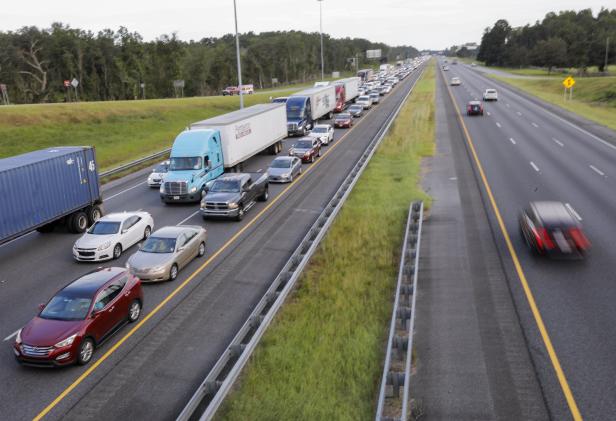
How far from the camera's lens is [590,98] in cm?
6888

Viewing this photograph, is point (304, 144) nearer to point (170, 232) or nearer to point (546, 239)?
point (170, 232)

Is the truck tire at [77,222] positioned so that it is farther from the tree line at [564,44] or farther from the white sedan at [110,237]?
the tree line at [564,44]

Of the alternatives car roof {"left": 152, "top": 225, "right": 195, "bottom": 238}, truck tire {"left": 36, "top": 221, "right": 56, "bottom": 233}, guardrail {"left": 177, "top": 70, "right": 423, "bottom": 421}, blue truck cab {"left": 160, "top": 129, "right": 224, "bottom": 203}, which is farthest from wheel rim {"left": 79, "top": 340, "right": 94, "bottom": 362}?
blue truck cab {"left": 160, "top": 129, "right": 224, "bottom": 203}

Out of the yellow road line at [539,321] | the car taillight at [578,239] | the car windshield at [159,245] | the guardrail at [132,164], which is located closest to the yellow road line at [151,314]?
the car windshield at [159,245]

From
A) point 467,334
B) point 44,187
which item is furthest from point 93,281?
point 467,334

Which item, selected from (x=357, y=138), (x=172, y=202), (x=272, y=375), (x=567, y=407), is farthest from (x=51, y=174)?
(x=357, y=138)

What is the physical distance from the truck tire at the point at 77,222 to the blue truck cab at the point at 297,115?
2737cm

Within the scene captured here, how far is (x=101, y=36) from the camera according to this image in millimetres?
96188

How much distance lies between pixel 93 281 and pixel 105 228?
640 centimetres

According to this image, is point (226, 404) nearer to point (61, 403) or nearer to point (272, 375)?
point (272, 375)

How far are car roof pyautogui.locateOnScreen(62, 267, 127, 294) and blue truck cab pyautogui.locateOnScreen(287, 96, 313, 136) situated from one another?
34899mm

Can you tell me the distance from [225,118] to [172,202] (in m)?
7.97

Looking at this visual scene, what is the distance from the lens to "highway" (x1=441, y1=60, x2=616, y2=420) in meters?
11.0

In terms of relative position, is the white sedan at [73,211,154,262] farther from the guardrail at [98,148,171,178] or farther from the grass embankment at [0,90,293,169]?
the grass embankment at [0,90,293,169]
